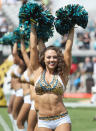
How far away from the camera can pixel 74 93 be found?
17.3 metres

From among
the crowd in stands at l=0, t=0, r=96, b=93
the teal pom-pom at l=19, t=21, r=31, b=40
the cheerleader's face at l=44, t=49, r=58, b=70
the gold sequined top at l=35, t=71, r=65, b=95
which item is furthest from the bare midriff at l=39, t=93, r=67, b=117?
the crowd in stands at l=0, t=0, r=96, b=93

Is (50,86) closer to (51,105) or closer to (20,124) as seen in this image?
(51,105)

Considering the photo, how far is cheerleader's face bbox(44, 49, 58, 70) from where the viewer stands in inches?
163

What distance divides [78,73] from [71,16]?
12924 mm

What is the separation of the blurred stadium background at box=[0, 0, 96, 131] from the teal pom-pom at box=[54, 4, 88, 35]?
3490 mm

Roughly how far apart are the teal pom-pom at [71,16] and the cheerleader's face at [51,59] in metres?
0.36

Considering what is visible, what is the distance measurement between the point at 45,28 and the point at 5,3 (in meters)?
20.1

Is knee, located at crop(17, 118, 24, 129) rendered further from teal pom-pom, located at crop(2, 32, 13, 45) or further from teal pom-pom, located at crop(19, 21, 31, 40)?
teal pom-pom, located at crop(2, 32, 13, 45)

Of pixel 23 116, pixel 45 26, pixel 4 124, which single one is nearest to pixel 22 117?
pixel 23 116

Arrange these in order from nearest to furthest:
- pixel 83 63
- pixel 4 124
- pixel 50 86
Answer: pixel 50 86 < pixel 4 124 < pixel 83 63

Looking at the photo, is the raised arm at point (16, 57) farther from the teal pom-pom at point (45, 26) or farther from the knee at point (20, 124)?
the teal pom-pom at point (45, 26)

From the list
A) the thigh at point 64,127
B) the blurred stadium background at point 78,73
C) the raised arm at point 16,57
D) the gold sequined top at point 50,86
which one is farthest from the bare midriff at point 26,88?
the thigh at point 64,127

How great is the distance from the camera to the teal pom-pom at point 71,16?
4254mm

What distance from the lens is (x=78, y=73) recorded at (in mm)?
A: 17125
